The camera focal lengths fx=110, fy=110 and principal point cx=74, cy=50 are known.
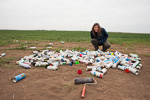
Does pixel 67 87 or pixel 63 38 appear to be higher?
pixel 63 38

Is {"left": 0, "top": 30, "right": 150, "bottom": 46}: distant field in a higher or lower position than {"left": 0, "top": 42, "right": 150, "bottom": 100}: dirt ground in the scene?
higher

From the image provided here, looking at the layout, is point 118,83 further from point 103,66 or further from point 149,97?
point 103,66

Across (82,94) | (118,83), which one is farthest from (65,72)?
(118,83)

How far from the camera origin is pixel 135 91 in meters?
2.79

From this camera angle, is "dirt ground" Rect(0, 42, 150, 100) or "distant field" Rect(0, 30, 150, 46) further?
"distant field" Rect(0, 30, 150, 46)

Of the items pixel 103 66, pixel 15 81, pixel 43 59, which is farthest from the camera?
pixel 43 59

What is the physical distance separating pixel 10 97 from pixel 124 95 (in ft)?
8.55

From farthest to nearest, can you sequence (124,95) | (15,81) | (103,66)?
(103,66)
(15,81)
(124,95)

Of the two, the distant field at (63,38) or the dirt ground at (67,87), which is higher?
the distant field at (63,38)

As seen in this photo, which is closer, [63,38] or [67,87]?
[67,87]

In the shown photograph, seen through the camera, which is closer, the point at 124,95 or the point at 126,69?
the point at 124,95

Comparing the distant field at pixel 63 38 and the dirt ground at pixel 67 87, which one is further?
the distant field at pixel 63 38

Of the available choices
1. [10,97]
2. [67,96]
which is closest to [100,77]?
[67,96]

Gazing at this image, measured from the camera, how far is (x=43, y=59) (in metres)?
4.90
